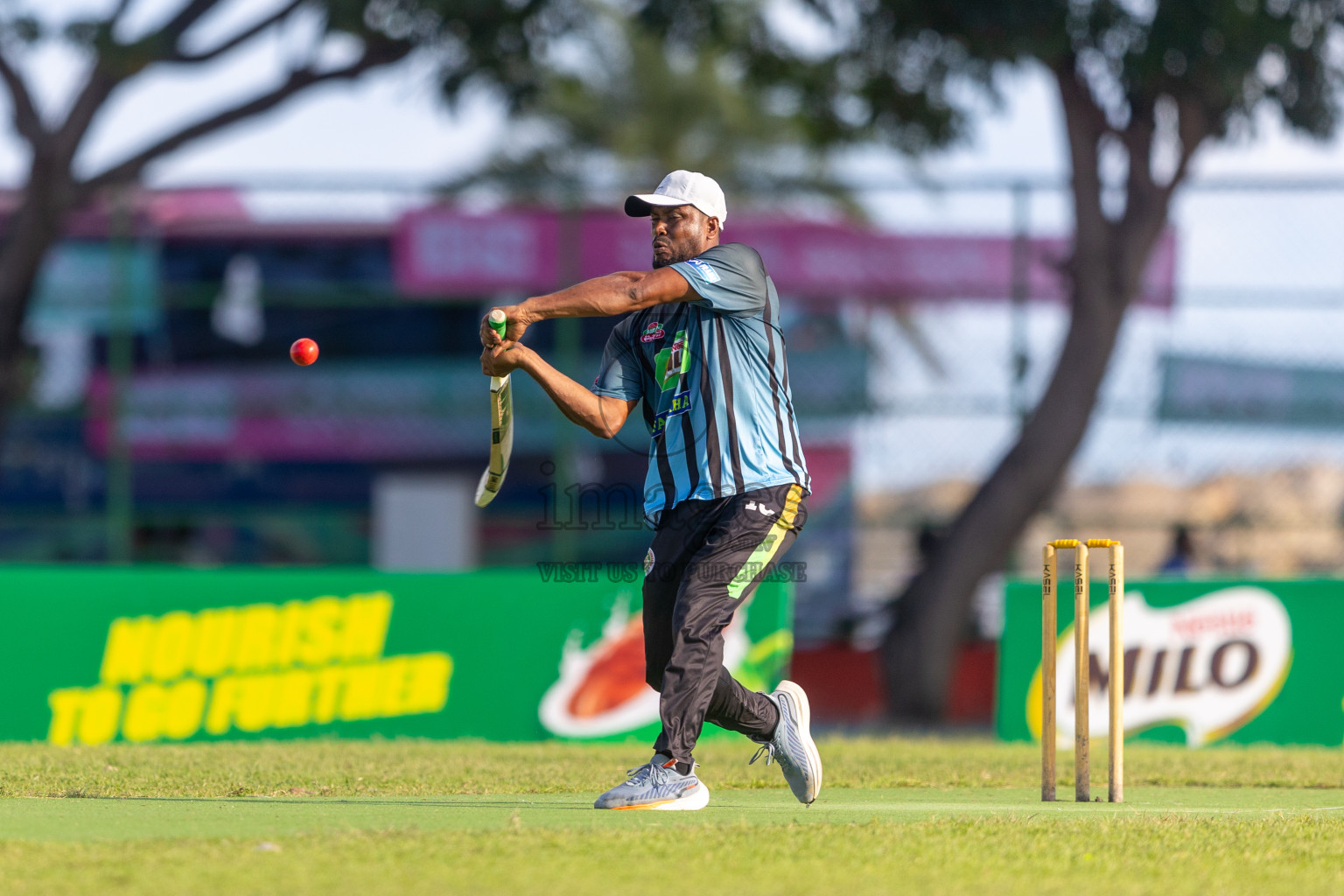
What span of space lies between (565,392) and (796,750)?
1459mm

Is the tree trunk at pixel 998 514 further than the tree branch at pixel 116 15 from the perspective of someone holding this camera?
No

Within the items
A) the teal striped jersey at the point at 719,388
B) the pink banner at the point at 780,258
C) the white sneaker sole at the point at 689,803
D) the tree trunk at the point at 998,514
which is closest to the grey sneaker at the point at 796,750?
the white sneaker sole at the point at 689,803

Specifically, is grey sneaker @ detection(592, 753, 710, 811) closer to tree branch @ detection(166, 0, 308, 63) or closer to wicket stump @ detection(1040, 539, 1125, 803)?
wicket stump @ detection(1040, 539, 1125, 803)

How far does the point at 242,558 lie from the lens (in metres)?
14.5

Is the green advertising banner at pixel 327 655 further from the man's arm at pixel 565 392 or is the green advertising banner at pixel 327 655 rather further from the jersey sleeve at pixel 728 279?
the jersey sleeve at pixel 728 279

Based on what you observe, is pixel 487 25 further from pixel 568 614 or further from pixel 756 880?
pixel 756 880

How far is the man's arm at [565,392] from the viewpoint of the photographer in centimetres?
493

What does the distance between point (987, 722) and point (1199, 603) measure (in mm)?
3235

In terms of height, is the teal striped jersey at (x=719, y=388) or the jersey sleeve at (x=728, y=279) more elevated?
the jersey sleeve at (x=728, y=279)

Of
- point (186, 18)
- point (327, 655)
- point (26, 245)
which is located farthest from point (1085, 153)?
point (26, 245)

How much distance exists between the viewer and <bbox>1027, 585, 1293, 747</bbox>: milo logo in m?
9.55

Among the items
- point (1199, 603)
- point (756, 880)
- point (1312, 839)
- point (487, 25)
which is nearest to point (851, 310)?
point (487, 25)

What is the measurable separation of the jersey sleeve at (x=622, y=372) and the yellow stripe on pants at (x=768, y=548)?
26.3 inches

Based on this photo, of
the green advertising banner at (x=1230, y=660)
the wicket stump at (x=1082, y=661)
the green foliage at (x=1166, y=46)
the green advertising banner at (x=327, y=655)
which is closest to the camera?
the wicket stump at (x=1082, y=661)
